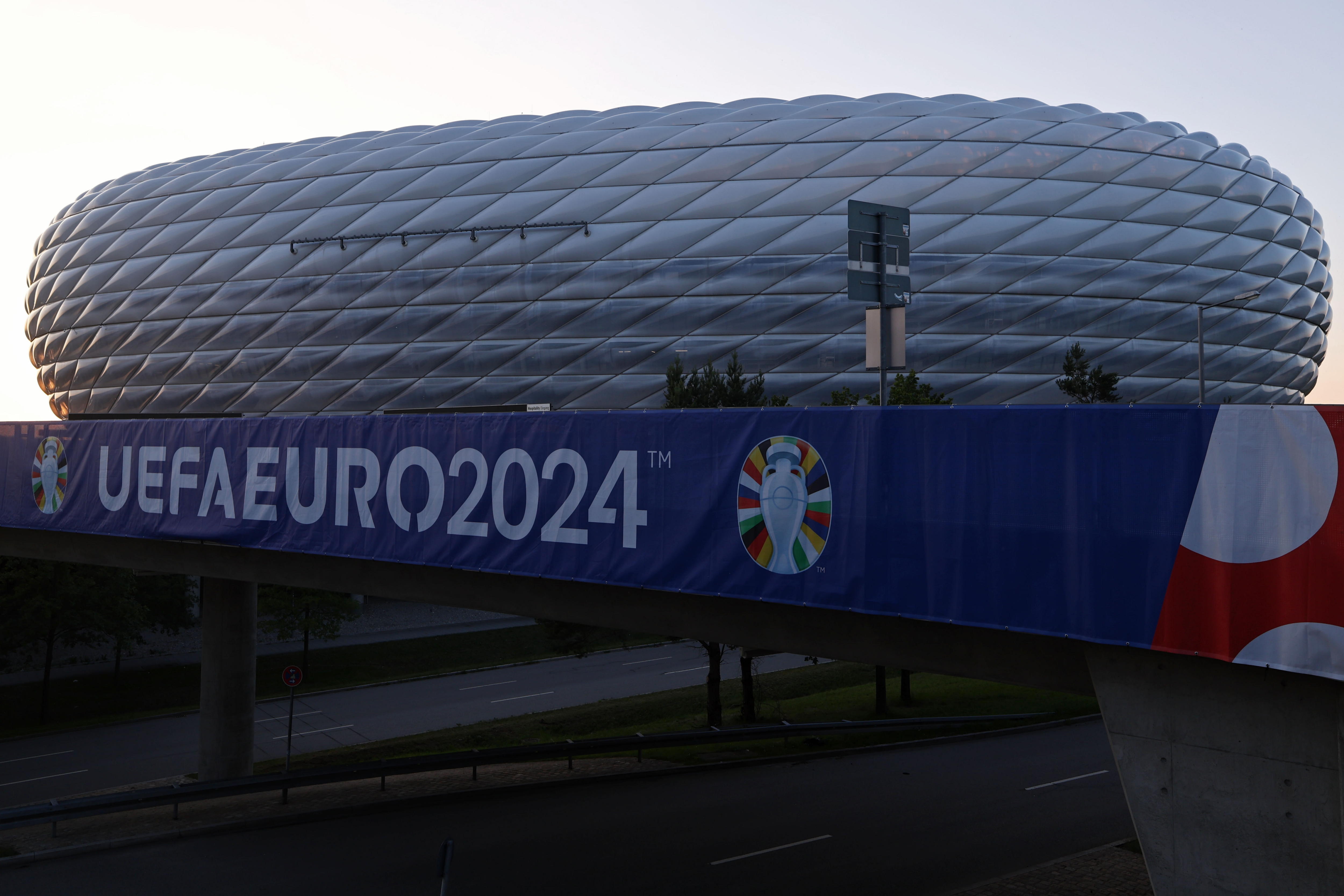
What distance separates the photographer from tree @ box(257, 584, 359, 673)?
108 ft

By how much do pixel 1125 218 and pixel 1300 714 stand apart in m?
42.2

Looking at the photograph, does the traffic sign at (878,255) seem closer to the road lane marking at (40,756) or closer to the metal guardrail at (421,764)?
Result: the metal guardrail at (421,764)

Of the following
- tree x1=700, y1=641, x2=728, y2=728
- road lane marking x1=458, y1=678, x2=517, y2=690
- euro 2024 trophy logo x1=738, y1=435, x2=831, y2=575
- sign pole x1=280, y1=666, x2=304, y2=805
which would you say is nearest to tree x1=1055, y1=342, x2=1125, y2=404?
tree x1=700, y1=641, x2=728, y2=728

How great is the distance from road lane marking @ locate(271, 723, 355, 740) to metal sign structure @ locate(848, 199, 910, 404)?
74.1 ft

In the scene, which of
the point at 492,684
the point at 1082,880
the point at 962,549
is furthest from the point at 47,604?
the point at 962,549

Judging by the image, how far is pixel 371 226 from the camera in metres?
47.2

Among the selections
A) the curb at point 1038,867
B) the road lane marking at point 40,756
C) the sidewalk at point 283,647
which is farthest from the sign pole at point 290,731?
the curb at point 1038,867

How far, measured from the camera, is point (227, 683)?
71.8ft

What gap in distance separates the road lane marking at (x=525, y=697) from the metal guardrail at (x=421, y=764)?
7.96 meters

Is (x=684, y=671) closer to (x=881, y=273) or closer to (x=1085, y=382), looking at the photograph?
(x=1085, y=382)

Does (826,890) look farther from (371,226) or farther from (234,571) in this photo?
(371,226)

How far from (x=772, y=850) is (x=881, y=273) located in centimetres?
874

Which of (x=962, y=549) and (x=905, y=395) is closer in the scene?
(x=962, y=549)

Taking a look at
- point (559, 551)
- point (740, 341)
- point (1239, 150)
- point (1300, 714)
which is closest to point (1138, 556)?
point (1300, 714)
